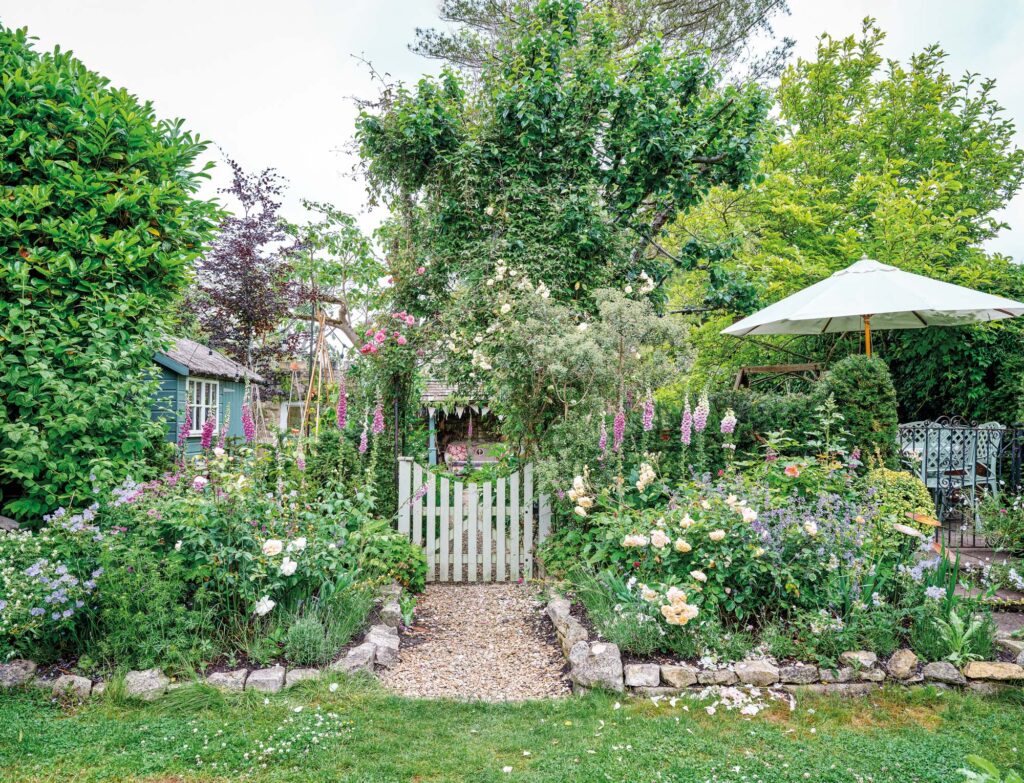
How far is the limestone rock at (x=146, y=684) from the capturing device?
9.29 ft

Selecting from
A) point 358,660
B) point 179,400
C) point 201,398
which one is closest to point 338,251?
point 179,400

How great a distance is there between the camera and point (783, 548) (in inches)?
135

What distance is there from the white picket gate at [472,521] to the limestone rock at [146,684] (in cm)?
267

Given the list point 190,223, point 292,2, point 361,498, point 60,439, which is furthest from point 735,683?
point 292,2

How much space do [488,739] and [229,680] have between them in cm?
136

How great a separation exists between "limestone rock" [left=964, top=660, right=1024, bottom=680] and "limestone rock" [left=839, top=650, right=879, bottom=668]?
45 cm

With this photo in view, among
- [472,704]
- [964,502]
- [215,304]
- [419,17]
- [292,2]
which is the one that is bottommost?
[472,704]

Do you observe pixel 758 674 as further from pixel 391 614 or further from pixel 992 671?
pixel 391 614

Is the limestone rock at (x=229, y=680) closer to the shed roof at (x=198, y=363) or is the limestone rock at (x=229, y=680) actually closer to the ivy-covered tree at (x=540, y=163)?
the ivy-covered tree at (x=540, y=163)

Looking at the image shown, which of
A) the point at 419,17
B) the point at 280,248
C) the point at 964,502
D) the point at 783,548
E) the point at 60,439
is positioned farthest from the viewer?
the point at 280,248

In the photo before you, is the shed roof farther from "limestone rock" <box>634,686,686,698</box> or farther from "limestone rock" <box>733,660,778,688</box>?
"limestone rock" <box>733,660,778,688</box>

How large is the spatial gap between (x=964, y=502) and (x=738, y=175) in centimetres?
444

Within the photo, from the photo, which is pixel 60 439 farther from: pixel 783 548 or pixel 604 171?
pixel 604 171

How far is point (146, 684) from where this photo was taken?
2.87 metres
